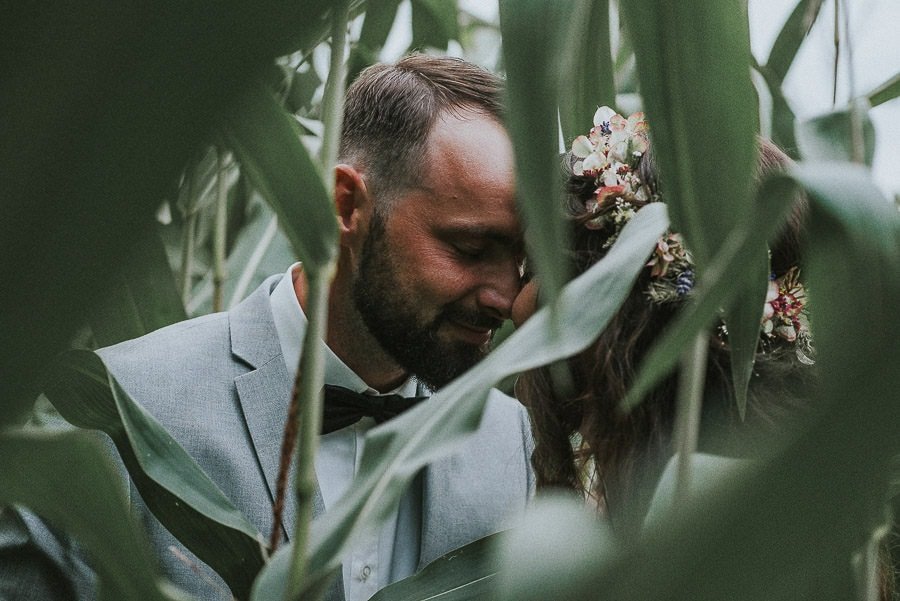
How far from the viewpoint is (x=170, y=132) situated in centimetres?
15

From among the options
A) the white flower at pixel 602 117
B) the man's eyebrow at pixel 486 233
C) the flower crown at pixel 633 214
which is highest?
the white flower at pixel 602 117

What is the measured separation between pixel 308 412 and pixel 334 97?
0.12m

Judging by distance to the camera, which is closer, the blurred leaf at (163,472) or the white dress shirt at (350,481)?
the blurred leaf at (163,472)

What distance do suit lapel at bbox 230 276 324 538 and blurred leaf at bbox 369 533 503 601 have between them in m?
0.38

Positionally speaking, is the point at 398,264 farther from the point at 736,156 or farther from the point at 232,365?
the point at 736,156

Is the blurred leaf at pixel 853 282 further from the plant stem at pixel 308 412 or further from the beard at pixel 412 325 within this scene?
the beard at pixel 412 325

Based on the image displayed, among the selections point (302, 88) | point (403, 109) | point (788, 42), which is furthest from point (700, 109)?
point (302, 88)

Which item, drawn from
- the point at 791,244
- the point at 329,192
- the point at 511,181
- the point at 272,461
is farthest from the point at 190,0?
the point at 511,181

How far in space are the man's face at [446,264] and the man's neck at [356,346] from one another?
0.02 metres

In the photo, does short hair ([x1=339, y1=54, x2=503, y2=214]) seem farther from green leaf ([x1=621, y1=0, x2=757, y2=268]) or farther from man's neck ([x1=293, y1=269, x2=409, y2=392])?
green leaf ([x1=621, y1=0, x2=757, y2=268])

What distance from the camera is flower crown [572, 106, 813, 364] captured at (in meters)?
0.78

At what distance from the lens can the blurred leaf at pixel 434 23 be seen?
0.83m

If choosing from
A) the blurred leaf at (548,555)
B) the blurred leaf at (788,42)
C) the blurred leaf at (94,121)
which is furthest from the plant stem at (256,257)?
the blurred leaf at (94,121)

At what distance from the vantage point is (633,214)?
81 centimetres
